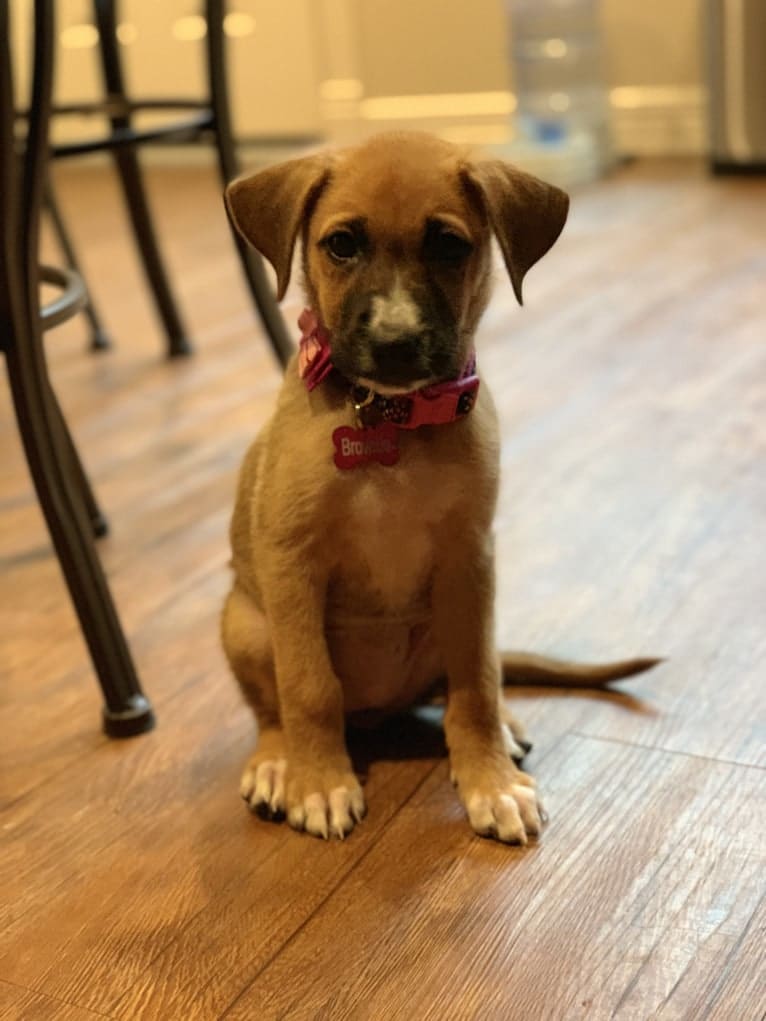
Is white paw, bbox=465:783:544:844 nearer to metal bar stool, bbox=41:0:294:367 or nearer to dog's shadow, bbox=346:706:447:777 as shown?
dog's shadow, bbox=346:706:447:777

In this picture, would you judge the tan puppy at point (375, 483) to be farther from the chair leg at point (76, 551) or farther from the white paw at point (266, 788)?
the chair leg at point (76, 551)

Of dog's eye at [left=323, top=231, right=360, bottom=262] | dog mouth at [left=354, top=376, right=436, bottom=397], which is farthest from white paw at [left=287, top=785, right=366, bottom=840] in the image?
dog's eye at [left=323, top=231, right=360, bottom=262]

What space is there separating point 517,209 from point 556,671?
642 mm

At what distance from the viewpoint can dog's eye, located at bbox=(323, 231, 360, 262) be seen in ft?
4.54

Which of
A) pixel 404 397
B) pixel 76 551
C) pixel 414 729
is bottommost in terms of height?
pixel 414 729

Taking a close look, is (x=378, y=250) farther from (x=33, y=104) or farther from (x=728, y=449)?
(x=728, y=449)

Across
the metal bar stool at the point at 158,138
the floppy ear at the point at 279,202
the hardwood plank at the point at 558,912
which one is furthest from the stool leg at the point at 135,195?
the hardwood plank at the point at 558,912

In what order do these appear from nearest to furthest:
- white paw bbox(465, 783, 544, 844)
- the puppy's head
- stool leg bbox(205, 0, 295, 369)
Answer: the puppy's head, white paw bbox(465, 783, 544, 844), stool leg bbox(205, 0, 295, 369)

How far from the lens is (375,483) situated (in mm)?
1440

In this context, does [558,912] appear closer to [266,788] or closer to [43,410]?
[266,788]

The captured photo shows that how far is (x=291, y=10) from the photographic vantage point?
584 cm

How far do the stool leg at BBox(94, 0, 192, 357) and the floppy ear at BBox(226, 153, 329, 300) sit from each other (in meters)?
1.65

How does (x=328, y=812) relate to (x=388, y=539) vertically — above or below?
below

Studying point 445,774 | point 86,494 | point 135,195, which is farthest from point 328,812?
point 135,195
